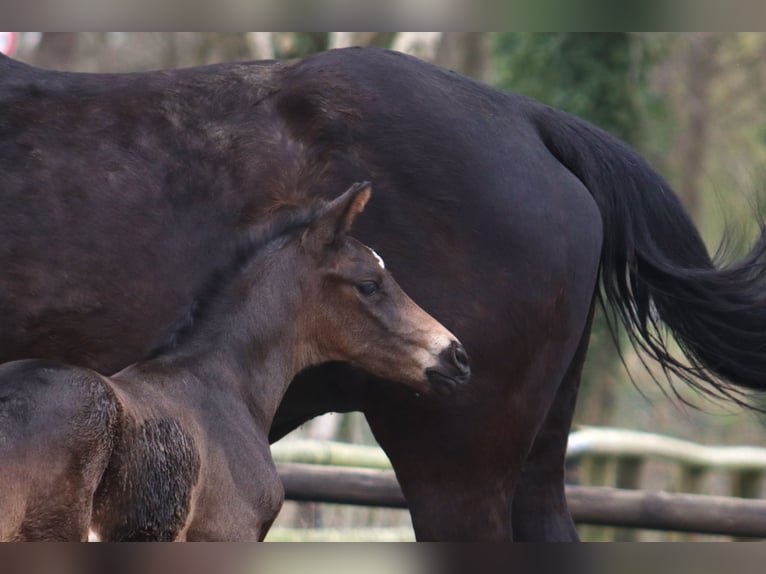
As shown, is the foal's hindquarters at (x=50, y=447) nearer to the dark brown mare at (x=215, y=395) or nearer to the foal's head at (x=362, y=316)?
the dark brown mare at (x=215, y=395)

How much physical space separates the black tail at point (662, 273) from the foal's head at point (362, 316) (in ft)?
2.54

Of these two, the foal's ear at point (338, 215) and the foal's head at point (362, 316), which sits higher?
the foal's ear at point (338, 215)

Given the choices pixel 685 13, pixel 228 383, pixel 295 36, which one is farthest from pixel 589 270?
pixel 295 36

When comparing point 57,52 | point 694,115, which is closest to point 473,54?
point 694,115

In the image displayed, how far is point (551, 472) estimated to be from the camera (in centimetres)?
403

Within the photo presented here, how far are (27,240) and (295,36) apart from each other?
271 inches

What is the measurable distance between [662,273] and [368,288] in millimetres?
1005

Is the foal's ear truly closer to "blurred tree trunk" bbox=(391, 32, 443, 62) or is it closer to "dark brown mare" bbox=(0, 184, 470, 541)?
"dark brown mare" bbox=(0, 184, 470, 541)

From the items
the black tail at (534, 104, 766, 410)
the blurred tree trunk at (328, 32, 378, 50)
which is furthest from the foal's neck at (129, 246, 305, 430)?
the blurred tree trunk at (328, 32, 378, 50)

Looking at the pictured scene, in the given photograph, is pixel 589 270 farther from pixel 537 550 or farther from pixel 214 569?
pixel 214 569

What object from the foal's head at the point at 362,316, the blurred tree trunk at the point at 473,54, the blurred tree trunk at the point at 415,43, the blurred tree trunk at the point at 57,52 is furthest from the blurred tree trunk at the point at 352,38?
the blurred tree trunk at the point at 57,52

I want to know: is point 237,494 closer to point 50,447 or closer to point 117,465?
point 117,465

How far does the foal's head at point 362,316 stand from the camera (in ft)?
11.3

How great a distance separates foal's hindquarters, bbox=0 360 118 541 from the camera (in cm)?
252
